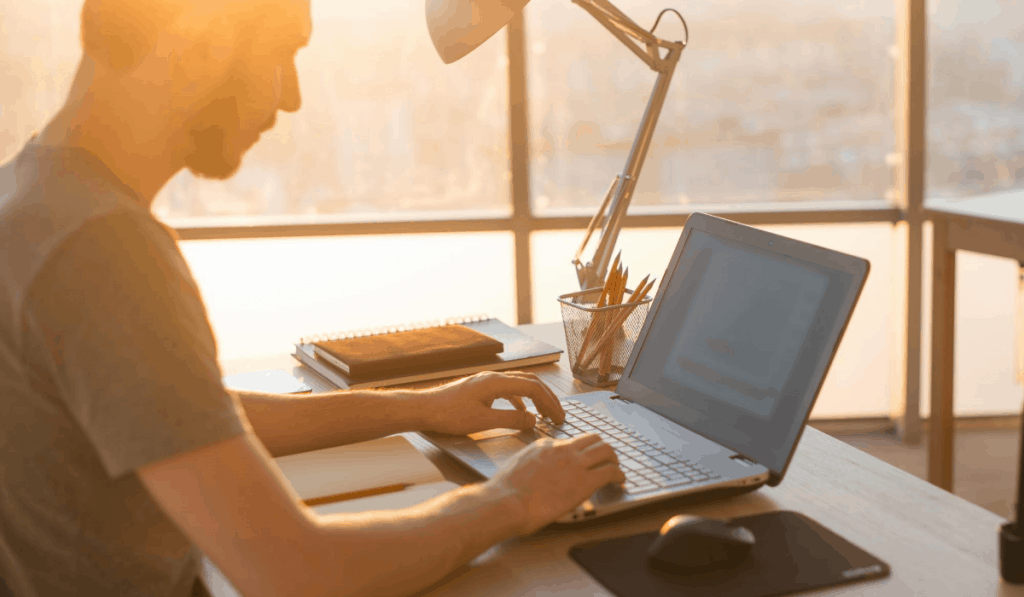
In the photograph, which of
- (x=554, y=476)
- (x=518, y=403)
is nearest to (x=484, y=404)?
(x=518, y=403)

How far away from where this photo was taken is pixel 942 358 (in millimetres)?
2600

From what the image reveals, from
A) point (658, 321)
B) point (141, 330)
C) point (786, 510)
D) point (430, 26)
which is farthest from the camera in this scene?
point (430, 26)

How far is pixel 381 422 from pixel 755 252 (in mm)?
510

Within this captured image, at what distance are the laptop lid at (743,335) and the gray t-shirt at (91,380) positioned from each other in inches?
22.8

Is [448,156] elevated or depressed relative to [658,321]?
elevated

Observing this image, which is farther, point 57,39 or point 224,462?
point 57,39

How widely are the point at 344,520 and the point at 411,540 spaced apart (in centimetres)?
6

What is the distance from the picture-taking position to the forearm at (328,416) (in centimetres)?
117

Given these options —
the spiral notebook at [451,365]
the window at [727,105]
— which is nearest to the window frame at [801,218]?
the window at [727,105]

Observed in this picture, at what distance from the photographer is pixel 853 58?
328 centimetres

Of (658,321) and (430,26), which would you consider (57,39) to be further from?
(658,321)

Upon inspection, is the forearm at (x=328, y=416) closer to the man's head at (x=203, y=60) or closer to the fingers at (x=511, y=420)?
the fingers at (x=511, y=420)

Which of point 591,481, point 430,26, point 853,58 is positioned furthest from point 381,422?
point 853,58

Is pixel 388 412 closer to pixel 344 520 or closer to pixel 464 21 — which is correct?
pixel 344 520
